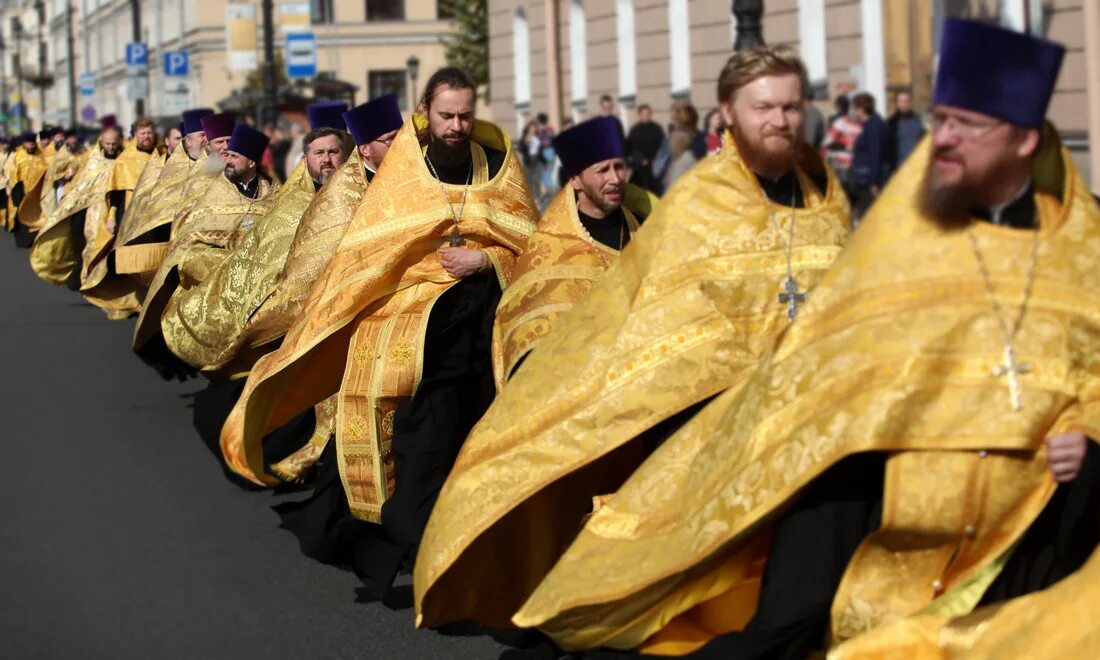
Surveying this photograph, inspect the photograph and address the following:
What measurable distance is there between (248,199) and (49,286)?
517 inches

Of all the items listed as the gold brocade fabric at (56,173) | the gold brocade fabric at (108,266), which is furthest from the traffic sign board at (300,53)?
the gold brocade fabric at (108,266)

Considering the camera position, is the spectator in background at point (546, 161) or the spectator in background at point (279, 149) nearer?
the spectator in background at point (546, 161)

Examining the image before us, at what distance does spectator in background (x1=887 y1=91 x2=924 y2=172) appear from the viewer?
55.2ft

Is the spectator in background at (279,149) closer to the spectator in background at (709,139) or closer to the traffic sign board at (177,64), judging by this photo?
the traffic sign board at (177,64)

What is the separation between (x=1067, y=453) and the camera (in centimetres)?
429

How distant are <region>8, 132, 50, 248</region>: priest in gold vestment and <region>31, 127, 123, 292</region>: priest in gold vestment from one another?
961 cm

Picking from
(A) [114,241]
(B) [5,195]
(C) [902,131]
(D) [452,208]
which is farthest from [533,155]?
(D) [452,208]

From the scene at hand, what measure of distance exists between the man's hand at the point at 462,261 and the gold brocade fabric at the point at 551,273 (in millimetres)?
533

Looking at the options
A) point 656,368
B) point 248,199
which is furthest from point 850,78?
point 656,368

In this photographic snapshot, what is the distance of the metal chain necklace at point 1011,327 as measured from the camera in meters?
4.36

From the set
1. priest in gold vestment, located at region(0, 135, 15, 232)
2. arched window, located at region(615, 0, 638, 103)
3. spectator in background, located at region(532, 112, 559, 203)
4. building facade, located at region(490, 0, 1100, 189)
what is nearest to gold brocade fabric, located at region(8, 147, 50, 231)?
priest in gold vestment, located at region(0, 135, 15, 232)

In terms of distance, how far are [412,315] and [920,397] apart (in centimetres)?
391

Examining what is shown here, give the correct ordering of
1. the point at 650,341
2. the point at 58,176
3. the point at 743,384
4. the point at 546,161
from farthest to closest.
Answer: the point at 58,176 → the point at 546,161 → the point at 650,341 → the point at 743,384

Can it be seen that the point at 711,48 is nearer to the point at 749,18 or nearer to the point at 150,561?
the point at 749,18
